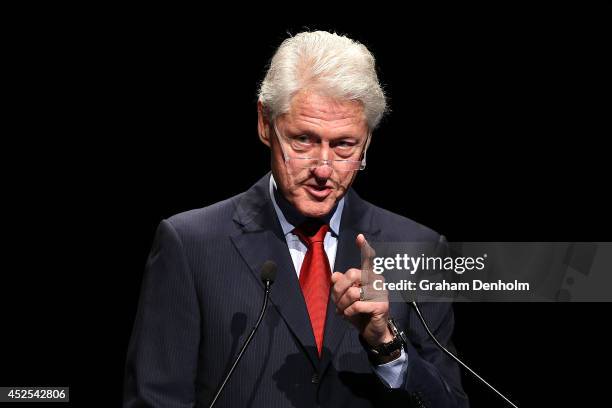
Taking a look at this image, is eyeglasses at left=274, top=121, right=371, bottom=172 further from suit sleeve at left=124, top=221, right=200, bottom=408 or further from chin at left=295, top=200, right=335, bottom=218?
suit sleeve at left=124, top=221, right=200, bottom=408

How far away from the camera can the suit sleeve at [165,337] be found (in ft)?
8.05

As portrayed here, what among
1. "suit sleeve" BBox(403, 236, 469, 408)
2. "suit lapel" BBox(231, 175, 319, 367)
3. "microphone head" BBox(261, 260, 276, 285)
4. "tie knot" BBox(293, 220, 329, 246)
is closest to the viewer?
"microphone head" BBox(261, 260, 276, 285)

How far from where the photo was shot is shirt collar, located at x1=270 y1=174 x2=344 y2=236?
2.68 meters

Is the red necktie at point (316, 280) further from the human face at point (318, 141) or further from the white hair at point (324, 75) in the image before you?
the white hair at point (324, 75)

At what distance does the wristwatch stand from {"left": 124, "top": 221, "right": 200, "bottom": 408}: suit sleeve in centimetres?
47

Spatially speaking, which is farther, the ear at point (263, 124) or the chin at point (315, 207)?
the ear at point (263, 124)

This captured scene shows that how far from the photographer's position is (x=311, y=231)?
105 inches

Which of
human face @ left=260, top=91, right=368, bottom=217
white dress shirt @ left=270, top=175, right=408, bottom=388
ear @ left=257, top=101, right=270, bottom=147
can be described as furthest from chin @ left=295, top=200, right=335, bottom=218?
ear @ left=257, top=101, right=270, bottom=147

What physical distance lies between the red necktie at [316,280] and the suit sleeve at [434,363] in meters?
0.25

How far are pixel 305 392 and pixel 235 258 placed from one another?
15.7 inches

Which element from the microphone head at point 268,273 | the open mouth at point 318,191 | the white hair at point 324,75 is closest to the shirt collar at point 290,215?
the open mouth at point 318,191

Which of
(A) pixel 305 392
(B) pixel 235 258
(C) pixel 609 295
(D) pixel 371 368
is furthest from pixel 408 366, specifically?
(C) pixel 609 295

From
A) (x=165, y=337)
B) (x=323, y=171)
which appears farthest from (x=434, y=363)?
(x=165, y=337)

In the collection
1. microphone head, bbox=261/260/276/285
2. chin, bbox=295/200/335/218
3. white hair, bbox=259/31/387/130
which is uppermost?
white hair, bbox=259/31/387/130
